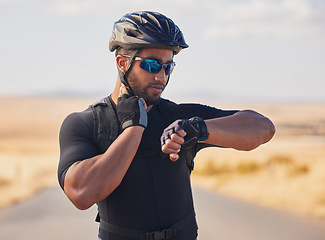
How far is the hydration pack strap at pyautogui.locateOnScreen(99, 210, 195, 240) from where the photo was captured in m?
3.80

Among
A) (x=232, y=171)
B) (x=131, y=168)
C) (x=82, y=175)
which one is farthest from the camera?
(x=232, y=171)

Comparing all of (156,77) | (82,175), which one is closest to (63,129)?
(82,175)

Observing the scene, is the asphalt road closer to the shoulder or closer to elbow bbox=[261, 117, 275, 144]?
elbow bbox=[261, 117, 275, 144]

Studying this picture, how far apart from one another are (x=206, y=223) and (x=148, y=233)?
10.1 meters

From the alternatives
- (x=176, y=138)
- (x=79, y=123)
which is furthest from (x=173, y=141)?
(x=79, y=123)

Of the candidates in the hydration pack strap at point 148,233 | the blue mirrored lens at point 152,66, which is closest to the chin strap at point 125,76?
the blue mirrored lens at point 152,66

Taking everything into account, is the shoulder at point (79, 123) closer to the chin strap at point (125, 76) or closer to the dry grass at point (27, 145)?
the chin strap at point (125, 76)

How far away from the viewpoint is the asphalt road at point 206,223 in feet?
42.1


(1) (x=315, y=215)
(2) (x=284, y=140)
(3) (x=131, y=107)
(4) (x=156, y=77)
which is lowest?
(3) (x=131, y=107)

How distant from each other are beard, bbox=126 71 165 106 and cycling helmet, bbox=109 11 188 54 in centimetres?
23

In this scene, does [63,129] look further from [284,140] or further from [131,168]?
[284,140]

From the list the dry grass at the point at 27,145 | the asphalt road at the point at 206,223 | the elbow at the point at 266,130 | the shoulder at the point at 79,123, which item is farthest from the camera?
the dry grass at the point at 27,145

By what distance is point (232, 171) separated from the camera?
1029 inches

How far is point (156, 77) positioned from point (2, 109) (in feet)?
407
